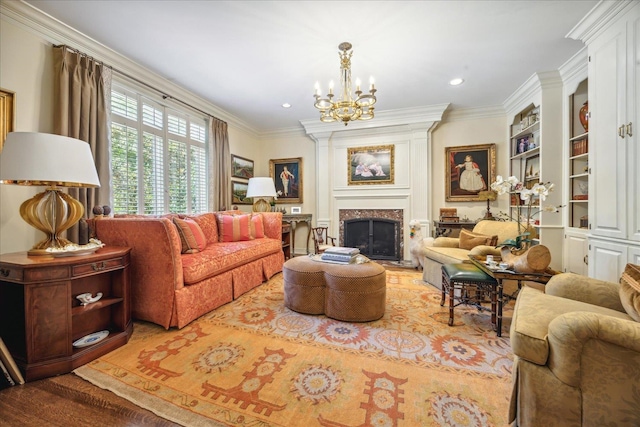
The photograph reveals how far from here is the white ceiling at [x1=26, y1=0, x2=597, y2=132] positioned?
2178 millimetres

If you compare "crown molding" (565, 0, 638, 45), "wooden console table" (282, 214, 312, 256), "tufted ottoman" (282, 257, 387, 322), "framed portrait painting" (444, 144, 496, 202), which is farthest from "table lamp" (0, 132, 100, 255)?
"framed portrait painting" (444, 144, 496, 202)

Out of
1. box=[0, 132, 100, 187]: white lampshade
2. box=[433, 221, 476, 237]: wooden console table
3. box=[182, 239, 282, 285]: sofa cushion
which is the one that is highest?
box=[0, 132, 100, 187]: white lampshade

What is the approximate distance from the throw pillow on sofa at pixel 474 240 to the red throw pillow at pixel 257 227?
2.91 metres

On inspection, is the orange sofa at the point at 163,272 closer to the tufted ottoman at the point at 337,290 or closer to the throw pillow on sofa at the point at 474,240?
the tufted ottoman at the point at 337,290

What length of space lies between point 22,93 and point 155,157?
1.33 meters

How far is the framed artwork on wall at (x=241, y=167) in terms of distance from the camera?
16.3 feet

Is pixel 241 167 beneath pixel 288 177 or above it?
above

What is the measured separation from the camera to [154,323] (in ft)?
7.48

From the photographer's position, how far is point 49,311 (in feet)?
5.26

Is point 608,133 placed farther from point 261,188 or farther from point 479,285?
point 261,188

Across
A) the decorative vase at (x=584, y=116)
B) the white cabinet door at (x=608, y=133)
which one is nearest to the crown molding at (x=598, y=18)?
the white cabinet door at (x=608, y=133)

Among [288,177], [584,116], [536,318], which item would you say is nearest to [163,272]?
[536,318]

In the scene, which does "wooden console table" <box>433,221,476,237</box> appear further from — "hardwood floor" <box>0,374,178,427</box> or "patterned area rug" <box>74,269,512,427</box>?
"hardwood floor" <box>0,374,178,427</box>

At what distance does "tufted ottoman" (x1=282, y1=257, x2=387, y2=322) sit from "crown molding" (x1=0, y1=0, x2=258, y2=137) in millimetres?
2959
